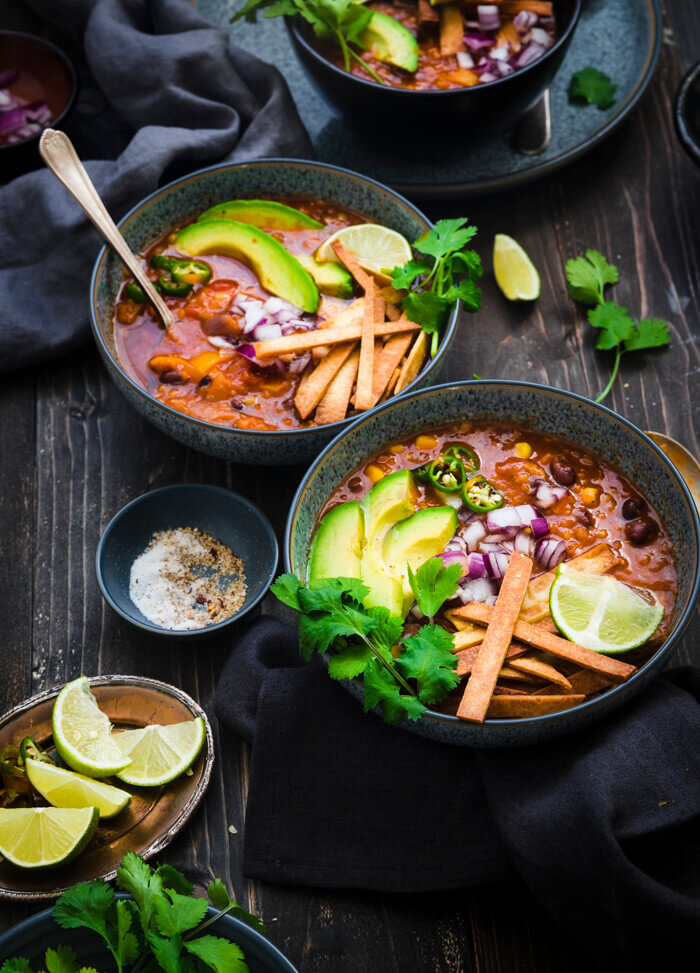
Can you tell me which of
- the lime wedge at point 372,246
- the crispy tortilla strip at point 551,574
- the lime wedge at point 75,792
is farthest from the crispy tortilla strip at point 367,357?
the lime wedge at point 75,792

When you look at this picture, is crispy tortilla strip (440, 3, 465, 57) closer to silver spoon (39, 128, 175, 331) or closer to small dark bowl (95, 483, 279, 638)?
silver spoon (39, 128, 175, 331)

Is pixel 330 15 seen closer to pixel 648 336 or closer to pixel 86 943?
pixel 648 336

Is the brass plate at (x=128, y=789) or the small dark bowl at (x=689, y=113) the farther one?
the small dark bowl at (x=689, y=113)

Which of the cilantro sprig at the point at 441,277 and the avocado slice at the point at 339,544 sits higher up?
the cilantro sprig at the point at 441,277

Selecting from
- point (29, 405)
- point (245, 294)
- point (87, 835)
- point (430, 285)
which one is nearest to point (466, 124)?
point (430, 285)

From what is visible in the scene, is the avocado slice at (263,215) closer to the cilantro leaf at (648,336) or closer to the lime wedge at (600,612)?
the cilantro leaf at (648,336)

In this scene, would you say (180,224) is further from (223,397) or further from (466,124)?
(466,124)
